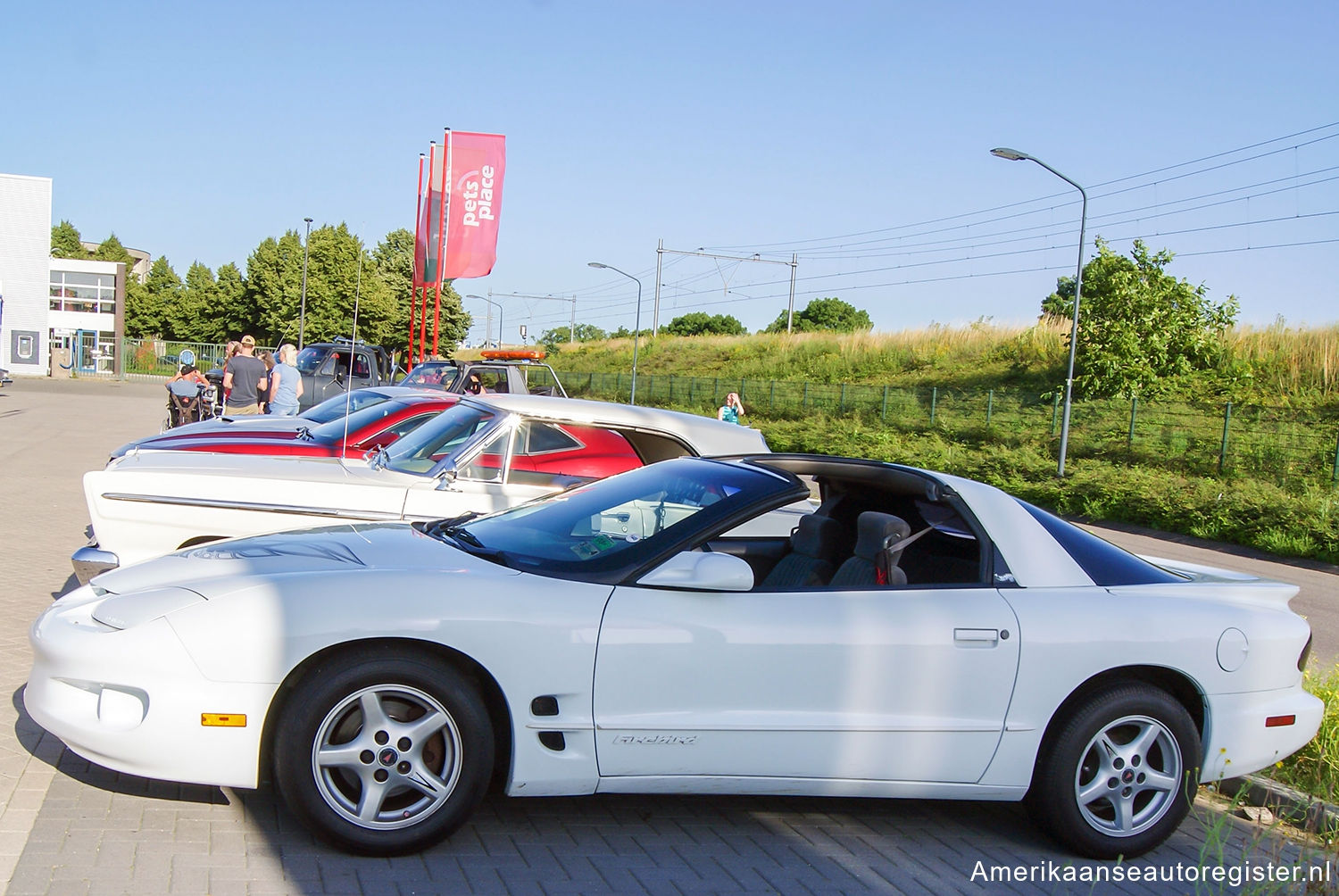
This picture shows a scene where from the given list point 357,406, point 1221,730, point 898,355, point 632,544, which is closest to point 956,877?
point 1221,730

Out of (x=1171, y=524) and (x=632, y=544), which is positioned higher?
(x=632, y=544)

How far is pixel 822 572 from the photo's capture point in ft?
15.2

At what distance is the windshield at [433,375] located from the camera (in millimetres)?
20375

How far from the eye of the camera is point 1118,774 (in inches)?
166

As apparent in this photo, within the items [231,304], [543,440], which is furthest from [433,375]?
[231,304]

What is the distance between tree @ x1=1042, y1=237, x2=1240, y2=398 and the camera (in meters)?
28.9

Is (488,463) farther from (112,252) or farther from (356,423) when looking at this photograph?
(112,252)

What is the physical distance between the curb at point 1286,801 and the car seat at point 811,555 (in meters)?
1.81

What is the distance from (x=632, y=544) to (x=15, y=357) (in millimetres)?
55590

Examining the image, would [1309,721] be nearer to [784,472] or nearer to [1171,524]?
[784,472]

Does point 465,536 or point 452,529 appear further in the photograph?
point 452,529

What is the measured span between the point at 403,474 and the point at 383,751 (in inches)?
129

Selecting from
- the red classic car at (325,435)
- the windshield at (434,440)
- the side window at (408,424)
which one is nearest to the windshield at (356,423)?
the red classic car at (325,435)

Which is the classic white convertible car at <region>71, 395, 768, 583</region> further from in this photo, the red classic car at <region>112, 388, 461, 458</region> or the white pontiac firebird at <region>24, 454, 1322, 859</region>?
the white pontiac firebird at <region>24, 454, 1322, 859</region>
